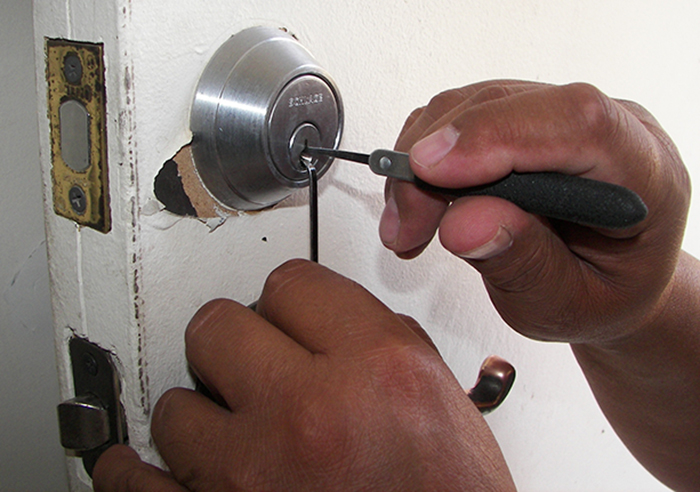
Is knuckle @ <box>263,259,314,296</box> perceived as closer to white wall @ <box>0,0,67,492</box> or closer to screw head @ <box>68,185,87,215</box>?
screw head @ <box>68,185,87,215</box>

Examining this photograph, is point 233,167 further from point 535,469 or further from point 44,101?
point 535,469

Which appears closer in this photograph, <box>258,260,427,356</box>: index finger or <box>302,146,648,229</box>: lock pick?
<box>302,146,648,229</box>: lock pick

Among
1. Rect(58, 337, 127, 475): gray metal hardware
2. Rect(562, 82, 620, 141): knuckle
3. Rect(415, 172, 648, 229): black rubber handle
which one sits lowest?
Rect(58, 337, 127, 475): gray metal hardware

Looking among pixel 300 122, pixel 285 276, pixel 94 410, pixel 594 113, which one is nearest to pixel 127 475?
pixel 94 410

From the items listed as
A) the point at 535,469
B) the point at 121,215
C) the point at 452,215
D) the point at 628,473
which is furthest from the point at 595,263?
the point at 628,473

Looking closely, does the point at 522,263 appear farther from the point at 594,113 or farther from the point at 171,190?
the point at 171,190

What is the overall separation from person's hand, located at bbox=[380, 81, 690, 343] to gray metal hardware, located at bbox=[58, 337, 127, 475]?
250mm

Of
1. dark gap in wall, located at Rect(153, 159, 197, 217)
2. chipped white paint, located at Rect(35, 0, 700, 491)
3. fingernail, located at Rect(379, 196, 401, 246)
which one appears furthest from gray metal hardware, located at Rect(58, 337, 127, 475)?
fingernail, located at Rect(379, 196, 401, 246)

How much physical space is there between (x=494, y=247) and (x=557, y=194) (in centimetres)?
6

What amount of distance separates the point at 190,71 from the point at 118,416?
27cm

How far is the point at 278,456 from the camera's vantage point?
367mm

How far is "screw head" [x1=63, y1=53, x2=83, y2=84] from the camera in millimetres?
354

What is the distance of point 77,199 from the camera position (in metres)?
0.39

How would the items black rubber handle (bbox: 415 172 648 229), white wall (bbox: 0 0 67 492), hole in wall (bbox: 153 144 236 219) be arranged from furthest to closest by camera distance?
white wall (bbox: 0 0 67 492) → hole in wall (bbox: 153 144 236 219) → black rubber handle (bbox: 415 172 648 229)
